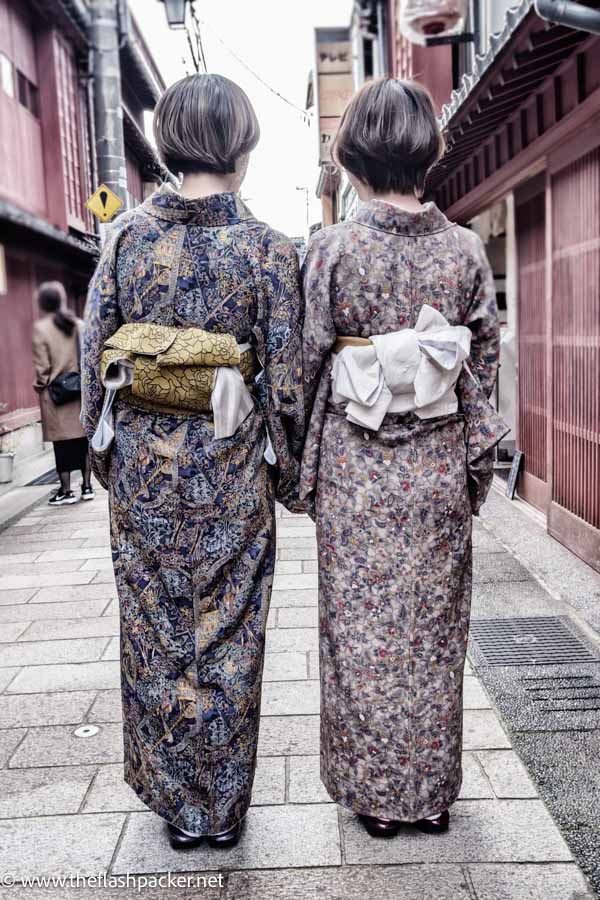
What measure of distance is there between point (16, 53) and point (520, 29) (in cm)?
1100

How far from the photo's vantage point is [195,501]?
2699mm

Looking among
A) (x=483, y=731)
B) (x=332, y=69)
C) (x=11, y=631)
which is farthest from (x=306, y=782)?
(x=332, y=69)

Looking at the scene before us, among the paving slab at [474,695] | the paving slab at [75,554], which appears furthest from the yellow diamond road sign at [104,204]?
the paving slab at [474,695]

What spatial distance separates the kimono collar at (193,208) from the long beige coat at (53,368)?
19.7 feet

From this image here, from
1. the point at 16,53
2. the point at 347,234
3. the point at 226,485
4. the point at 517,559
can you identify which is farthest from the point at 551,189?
the point at 16,53

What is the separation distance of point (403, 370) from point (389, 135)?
72 centimetres

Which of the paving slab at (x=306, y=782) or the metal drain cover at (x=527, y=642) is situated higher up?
the metal drain cover at (x=527, y=642)

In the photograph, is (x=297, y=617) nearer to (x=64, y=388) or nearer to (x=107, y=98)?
(x=64, y=388)

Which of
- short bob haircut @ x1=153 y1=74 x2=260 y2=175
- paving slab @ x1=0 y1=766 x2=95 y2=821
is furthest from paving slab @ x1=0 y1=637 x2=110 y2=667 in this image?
short bob haircut @ x1=153 y1=74 x2=260 y2=175

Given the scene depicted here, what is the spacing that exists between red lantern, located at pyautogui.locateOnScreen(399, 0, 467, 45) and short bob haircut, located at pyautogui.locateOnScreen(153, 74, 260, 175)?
18.1 ft

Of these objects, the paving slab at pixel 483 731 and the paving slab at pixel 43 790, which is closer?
the paving slab at pixel 43 790

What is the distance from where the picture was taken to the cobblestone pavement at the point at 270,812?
257 centimetres

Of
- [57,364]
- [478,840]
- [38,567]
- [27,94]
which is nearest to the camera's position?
[478,840]

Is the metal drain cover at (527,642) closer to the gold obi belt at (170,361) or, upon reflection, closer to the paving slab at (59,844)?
the paving slab at (59,844)
